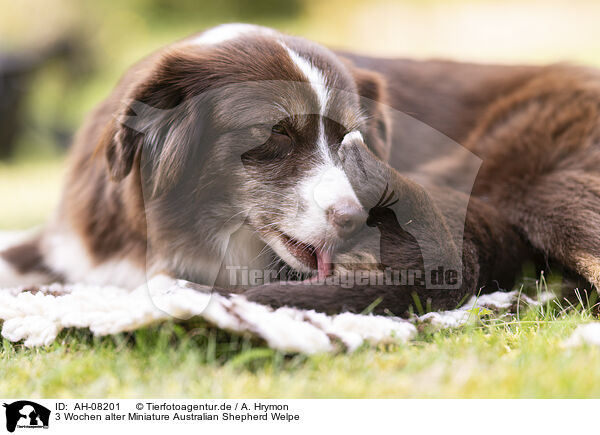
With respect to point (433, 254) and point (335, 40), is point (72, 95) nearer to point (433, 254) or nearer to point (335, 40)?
point (335, 40)

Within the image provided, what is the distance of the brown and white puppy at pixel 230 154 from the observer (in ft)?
8.70

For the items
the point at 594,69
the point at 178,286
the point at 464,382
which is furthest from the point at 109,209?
the point at 594,69

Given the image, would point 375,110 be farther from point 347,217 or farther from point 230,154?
point 347,217

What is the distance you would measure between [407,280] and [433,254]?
0.15 metres

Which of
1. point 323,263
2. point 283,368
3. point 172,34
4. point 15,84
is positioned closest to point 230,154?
point 323,263

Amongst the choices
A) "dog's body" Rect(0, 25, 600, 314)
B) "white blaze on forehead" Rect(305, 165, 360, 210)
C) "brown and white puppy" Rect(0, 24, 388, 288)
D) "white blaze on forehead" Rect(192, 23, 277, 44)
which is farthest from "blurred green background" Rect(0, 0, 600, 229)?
"white blaze on forehead" Rect(305, 165, 360, 210)

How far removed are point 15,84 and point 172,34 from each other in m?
4.01

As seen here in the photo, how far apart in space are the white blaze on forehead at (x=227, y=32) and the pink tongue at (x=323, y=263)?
3.95ft

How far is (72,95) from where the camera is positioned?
39.8ft

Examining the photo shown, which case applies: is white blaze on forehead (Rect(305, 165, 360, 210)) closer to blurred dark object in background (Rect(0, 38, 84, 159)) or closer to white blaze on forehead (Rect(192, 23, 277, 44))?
white blaze on forehead (Rect(192, 23, 277, 44))

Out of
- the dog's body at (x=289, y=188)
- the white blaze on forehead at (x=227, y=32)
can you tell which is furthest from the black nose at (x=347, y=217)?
the white blaze on forehead at (x=227, y=32)

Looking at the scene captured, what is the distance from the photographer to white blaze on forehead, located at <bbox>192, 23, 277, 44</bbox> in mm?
2990
